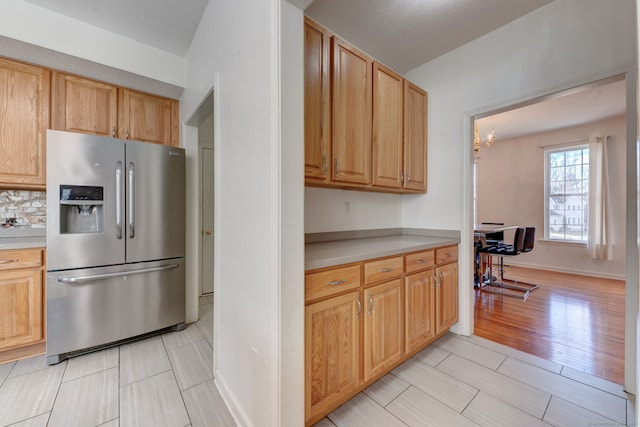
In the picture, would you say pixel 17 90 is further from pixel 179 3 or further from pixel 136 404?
pixel 136 404

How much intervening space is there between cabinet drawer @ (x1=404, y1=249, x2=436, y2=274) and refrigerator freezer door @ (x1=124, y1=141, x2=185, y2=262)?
2119 millimetres

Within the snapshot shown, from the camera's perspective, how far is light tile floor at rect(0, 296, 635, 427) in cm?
144

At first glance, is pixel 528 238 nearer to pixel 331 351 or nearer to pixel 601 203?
pixel 601 203

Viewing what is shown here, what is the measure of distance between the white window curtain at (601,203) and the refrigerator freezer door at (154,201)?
6.34 metres

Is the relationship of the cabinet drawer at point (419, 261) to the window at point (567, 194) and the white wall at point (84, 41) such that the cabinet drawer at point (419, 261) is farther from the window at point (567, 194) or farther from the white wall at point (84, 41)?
the window at point (567, 194)

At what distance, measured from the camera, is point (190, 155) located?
264cm

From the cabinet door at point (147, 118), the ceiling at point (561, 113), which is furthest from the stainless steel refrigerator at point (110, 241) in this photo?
the ceiling at point (561, 113)

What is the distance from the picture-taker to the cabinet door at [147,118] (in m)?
2.50

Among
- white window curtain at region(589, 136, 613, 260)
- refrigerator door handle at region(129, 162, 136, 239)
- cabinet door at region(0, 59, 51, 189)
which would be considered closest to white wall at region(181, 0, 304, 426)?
refrigerator door handle at region(129, 162, 136, 239)

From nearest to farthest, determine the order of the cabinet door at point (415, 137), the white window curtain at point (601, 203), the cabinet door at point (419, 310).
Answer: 1. the cabinet door at point (419, 310)
2. the cabinet door at point (415, 137)
3. the white window curtain at point (601, 203)

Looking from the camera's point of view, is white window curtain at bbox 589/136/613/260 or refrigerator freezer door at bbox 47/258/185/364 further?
white window curtain at bbox 589/136/613/260

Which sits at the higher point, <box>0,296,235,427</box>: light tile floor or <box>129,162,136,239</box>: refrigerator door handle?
<box>129,162,136,239</box>: refrigerator door handle

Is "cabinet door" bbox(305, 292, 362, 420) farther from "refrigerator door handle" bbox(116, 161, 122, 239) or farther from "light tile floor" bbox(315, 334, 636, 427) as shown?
"refrigerator door handle" bbox(116, 161, 122, 239)

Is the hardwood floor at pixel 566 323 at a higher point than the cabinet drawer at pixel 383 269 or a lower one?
lower
